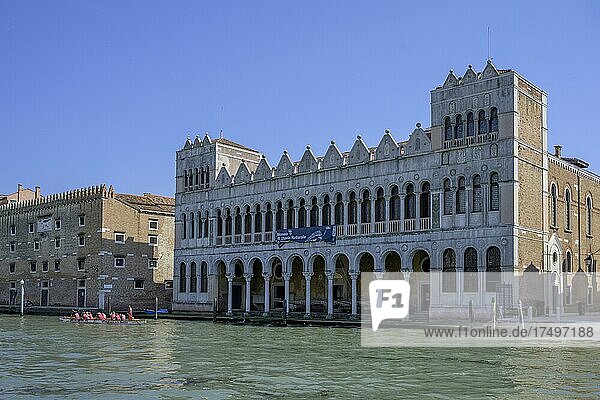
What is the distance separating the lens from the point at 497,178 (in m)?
33.3

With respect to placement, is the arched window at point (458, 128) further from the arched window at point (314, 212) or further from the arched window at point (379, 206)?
the arched window at point (314, 212)

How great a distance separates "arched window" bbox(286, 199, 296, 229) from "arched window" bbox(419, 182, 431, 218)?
7.90m

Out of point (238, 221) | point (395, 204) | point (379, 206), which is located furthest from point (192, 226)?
point (395, 204)

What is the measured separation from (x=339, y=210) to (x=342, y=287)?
16.6ft

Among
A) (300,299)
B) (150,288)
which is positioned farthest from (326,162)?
(150,288)

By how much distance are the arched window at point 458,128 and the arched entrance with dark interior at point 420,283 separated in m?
5.68

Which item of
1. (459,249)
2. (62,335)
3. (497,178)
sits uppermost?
(497,178)

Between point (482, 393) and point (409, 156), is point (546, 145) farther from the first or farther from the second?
point (482, 393)

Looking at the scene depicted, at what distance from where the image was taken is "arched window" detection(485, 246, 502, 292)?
32938 mm

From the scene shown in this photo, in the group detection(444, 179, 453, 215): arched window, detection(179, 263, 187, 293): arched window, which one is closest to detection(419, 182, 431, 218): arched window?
detection(444, 179, 453, 215): arched window

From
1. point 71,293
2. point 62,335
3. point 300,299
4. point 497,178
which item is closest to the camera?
point 62,335

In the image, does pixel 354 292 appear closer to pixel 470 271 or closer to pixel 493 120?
pixel 470 271

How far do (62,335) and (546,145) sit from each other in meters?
21.8

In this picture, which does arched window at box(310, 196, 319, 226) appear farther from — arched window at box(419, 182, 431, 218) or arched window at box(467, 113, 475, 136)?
arched window at box(467, 113, 475, 136)
